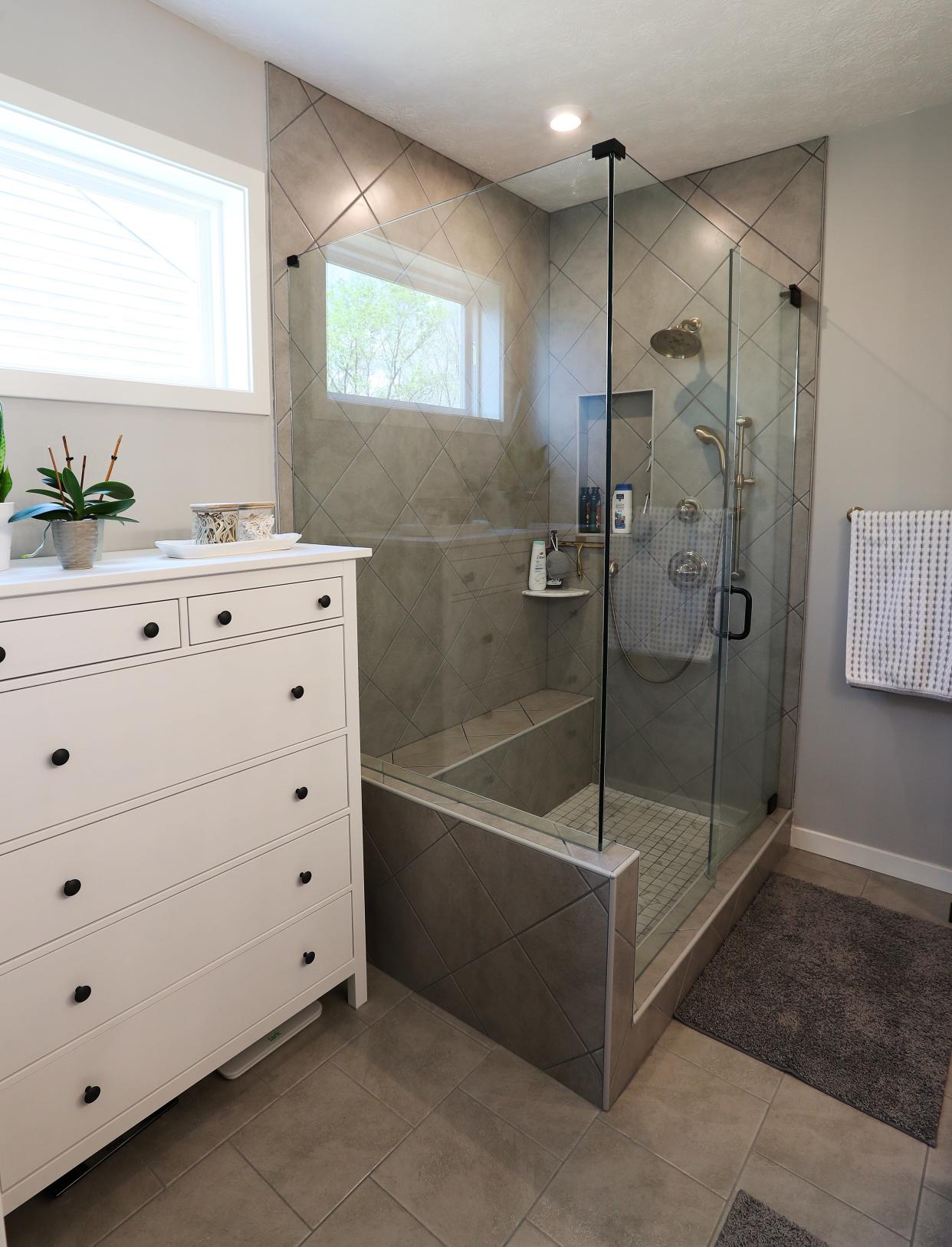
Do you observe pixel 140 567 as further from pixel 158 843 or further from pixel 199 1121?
pixel 199 1121

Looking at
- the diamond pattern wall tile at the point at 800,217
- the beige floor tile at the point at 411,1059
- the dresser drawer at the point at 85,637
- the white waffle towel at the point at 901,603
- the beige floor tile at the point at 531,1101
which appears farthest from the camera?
the diamond pattern wall tile at the point at 800,217

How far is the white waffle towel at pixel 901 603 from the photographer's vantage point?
2354 mm

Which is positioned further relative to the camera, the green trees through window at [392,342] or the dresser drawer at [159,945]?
the green trees through window at [392,342]

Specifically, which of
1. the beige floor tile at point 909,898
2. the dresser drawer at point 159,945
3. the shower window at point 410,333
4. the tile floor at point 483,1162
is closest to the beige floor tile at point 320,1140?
the tile floor at point 483,1162

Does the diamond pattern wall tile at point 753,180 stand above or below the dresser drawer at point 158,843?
above

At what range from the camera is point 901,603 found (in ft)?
8.00

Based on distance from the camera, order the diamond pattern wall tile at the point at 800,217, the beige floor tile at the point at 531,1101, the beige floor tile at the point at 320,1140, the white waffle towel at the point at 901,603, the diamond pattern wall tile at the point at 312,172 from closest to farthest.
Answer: the beige floor tile at the point at 320,1140, the beige floor tile at the point at 531,1101, the diamond pattern wall tile at the point at 312,172, the white waffle towel at the point at 901,603, the diamond pattern wall tile at the point at 800,217

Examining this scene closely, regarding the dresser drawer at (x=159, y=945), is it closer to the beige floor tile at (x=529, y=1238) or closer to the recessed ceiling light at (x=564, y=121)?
the beige floor tile at (x=529, y=1238)

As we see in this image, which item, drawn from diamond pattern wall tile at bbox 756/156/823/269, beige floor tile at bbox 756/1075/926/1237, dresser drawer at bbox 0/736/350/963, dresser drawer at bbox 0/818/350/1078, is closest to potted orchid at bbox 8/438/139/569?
dresser drawer at bbox 0/736/350/963

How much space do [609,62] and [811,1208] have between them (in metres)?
2.72

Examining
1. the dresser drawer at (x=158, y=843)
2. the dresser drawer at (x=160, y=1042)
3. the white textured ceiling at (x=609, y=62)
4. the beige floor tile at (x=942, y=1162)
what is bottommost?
the beige floor tile at (x=942, y=1162)

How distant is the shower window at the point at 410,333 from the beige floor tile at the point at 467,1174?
161 centimetres

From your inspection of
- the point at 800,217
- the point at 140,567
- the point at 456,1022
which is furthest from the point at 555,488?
the point at 800,217

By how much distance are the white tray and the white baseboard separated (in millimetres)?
2255
